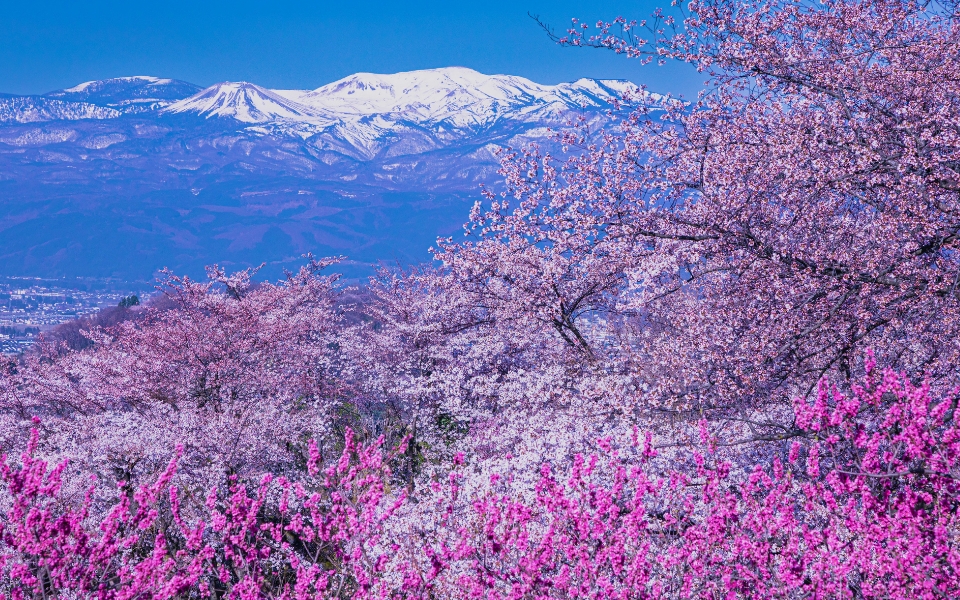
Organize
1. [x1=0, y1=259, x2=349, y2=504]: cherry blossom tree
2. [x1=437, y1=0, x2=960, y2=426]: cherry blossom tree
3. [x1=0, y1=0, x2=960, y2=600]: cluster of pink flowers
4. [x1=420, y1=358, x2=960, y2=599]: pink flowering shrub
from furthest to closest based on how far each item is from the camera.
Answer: [x1=0, y1=259, x2=349, y2=504]: cherry blossom tree → [x1=437, y1=0, x2=960, y2=426]: cherry blossom tree → [x1=0, y1=0, x2=960, y2=600]: cluster of pink flowers → [x1=420, y1=358, x2=960, y2=599]: pink flowering shrub

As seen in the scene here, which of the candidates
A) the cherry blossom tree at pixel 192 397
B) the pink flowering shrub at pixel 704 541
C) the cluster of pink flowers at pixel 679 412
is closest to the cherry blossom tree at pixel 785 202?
the cluster of pink flowers at pixel 679 412

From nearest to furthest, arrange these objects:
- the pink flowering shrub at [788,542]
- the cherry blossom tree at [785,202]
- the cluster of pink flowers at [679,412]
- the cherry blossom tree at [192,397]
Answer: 1. the pink flowering shrub at [788,542]
2. the cluster of pink flowers at [679,412]
3. the cherry blossom tree at [785,202]
4. the cherry blossom tree at [192,397]

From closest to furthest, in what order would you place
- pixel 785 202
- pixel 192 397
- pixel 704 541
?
1. pixel 704 541
2. pixel 785 202
3. pixel 192 397

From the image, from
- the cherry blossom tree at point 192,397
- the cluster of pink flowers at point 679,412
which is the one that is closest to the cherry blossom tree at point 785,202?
the cluster of pink flowers at point 679,412

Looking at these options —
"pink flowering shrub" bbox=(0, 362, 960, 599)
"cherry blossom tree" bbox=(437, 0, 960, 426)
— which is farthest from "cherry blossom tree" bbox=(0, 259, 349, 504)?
"cherry blossom tree" bbox=(437, 0, 960, 426)

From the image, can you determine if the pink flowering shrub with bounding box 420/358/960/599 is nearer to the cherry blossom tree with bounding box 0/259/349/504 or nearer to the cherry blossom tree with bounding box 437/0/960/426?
the cherry blossom tree with bounding box 437/0/960/426

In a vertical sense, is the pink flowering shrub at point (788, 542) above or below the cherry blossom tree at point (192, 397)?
below

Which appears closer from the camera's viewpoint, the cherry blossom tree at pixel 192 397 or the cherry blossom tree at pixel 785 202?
the cherry blossom tree at pixel 785 202

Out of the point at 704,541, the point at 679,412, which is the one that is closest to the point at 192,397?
the point at 679,412

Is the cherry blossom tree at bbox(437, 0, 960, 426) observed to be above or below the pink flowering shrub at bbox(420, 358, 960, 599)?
above

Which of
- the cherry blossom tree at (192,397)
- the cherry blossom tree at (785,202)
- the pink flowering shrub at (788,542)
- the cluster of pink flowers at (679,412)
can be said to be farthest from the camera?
the cherry blossom tree at (192,397)

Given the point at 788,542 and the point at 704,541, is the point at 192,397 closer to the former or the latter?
the point at 704,541

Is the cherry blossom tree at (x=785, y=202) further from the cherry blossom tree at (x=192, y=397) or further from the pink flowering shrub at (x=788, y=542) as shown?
the cherry blossom tree at (x=192, y=397)

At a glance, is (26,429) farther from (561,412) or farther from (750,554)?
(750,554)
